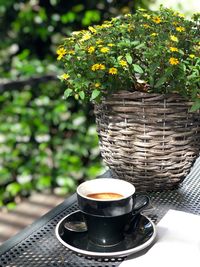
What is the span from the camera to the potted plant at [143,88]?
0.92 metres

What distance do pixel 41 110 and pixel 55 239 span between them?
1521 mm

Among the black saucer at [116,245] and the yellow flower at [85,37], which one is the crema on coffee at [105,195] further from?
the yellow flower at [85,37]

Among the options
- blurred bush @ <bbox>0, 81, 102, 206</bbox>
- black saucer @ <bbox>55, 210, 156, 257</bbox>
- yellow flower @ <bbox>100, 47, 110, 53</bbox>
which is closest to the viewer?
black saucer @ <bbox>55, 210, 156, 257</bbox>

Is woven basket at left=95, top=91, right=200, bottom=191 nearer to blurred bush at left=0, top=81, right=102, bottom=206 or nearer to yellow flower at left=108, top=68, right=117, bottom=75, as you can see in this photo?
yellow flower at left=108, top=68, right=117, bottom=75

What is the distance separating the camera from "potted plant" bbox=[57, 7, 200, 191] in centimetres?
92

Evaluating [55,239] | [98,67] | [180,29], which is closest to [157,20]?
[180,29]

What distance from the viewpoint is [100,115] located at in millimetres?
1040

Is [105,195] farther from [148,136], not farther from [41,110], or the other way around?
[41,110]

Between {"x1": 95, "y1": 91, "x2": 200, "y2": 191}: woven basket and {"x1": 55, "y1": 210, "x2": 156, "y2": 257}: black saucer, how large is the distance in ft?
0.52

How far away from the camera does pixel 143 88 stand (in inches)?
38.9

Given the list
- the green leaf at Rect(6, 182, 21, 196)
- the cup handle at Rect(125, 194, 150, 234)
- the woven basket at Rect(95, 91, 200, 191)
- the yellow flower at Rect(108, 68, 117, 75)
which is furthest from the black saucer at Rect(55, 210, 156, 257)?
the green leaf at Rect(6, 182, 21, 196)

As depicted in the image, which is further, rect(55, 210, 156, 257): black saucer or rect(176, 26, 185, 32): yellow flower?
rect(176, 26, 185, 32): yellow flower

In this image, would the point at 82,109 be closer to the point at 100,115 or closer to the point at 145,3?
the point at 145,3

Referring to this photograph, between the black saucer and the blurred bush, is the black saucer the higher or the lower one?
the higher one
